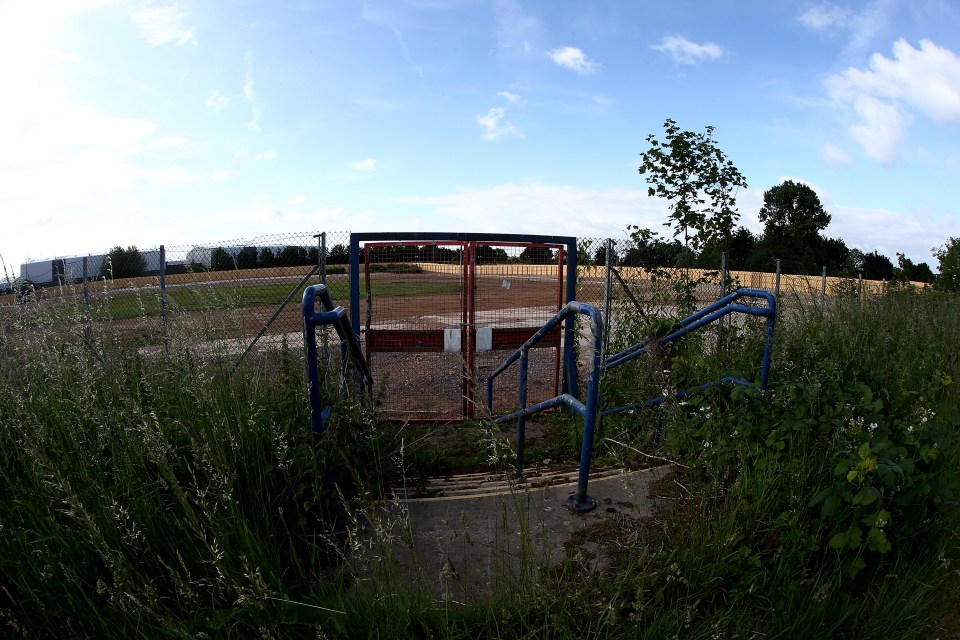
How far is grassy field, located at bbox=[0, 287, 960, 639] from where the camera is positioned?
7.67 ft

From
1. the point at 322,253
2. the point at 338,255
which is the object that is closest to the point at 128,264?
the point at 338,255

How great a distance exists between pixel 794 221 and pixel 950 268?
119ft

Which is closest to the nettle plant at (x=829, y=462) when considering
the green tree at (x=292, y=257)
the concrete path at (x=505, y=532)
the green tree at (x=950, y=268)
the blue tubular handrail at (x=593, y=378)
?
the blue tubular handrail at (x=593, y=378)

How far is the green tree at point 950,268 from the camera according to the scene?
15862 mm

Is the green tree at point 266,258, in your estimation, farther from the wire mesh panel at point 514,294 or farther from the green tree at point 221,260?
the wire mesh panel at point 514,294

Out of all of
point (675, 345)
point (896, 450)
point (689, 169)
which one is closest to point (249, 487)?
point (896, 450)

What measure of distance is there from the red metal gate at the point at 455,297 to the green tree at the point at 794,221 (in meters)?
43.4

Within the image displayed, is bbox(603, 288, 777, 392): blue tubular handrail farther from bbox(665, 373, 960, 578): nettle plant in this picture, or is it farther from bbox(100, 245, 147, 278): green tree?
bbox(100, 245, 147, 278): green tree

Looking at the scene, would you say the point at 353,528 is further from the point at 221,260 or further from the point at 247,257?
the point at 221,260

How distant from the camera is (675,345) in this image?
562cm

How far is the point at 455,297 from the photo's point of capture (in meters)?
7.71

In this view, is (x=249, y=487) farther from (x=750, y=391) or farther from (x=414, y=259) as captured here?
(x=414, y=259)

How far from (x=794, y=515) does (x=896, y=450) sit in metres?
0.62

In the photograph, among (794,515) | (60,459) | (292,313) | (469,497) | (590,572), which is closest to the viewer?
(590,572)
